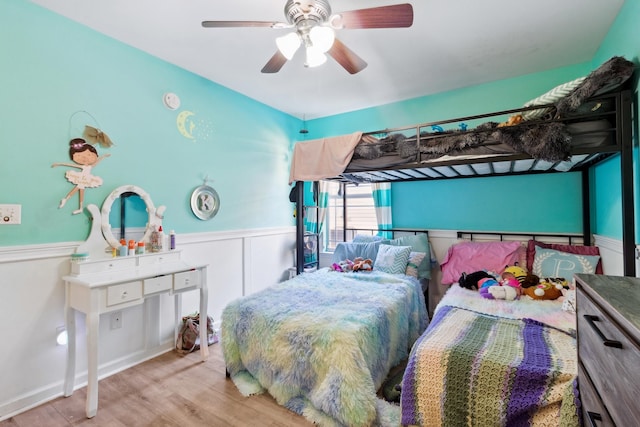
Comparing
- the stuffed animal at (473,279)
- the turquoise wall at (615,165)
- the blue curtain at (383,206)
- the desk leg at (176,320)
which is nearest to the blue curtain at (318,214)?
the blue curtain at (383,206)

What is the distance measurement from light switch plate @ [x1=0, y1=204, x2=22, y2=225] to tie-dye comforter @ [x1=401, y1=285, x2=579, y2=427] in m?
2.65

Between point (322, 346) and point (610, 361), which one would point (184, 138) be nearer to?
point (322, 346)

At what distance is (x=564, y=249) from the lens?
273 centimetres

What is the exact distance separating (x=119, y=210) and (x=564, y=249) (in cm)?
405

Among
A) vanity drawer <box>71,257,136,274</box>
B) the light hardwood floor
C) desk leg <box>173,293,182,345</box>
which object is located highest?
vanity drawer <box>71,257,136,274</box>

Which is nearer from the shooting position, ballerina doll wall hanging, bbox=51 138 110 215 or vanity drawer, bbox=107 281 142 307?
vanity drawer, bbox=107 281 142 307

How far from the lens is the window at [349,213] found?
4.17m

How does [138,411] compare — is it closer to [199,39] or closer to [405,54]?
[199,39]

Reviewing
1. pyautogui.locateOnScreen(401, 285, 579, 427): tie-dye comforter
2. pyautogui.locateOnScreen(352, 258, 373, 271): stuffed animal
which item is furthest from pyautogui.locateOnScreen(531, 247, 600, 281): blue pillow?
pyautogui.locateOnScreen(352, 258, 373, 271): stuffed animal

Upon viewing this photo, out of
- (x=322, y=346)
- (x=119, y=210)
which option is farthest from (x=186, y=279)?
(x=322, y=346)

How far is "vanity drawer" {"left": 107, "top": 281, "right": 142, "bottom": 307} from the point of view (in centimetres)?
199

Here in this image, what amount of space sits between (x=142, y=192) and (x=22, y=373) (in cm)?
146

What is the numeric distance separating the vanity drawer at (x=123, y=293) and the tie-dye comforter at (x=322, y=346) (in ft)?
2.18

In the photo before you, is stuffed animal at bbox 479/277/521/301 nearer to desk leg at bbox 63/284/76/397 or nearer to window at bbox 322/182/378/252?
window at bbox 322/182/378/252
